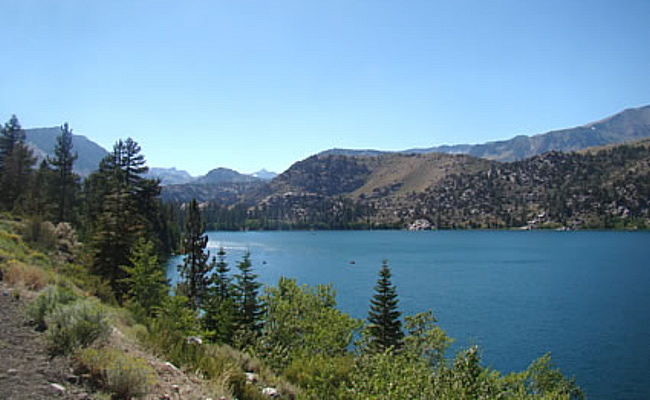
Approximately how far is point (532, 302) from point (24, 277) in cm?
6070

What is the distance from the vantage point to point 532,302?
5900 centimetres

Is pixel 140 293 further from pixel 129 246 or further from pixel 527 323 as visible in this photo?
pixel 527 323

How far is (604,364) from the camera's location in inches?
1395

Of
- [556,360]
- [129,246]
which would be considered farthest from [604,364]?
[129,246]

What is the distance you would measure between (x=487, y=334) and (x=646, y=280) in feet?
158

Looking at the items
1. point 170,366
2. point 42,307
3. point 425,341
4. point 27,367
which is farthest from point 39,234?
point 425,341

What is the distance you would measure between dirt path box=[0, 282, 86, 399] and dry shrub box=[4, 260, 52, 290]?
3444 millimetres

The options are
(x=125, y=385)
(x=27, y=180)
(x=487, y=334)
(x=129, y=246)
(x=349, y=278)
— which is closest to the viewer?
(x=125, y=385)

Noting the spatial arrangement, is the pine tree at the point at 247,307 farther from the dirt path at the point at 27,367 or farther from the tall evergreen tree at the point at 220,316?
the dirt path at the point at 27,367

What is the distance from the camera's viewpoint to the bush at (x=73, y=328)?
8344 millimetres

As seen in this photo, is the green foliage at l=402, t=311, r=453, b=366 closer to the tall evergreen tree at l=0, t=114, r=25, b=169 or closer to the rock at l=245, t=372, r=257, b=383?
the rock at l=245, t=372, r=257, b=383

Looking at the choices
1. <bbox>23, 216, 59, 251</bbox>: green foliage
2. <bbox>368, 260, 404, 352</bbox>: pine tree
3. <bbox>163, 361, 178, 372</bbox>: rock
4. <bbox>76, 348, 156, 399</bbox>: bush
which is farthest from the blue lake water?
<bbox>23, 216, 59, 251</bbox>: green foliage

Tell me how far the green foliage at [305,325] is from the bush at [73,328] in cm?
1542

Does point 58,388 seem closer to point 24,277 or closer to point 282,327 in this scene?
point 24,277
